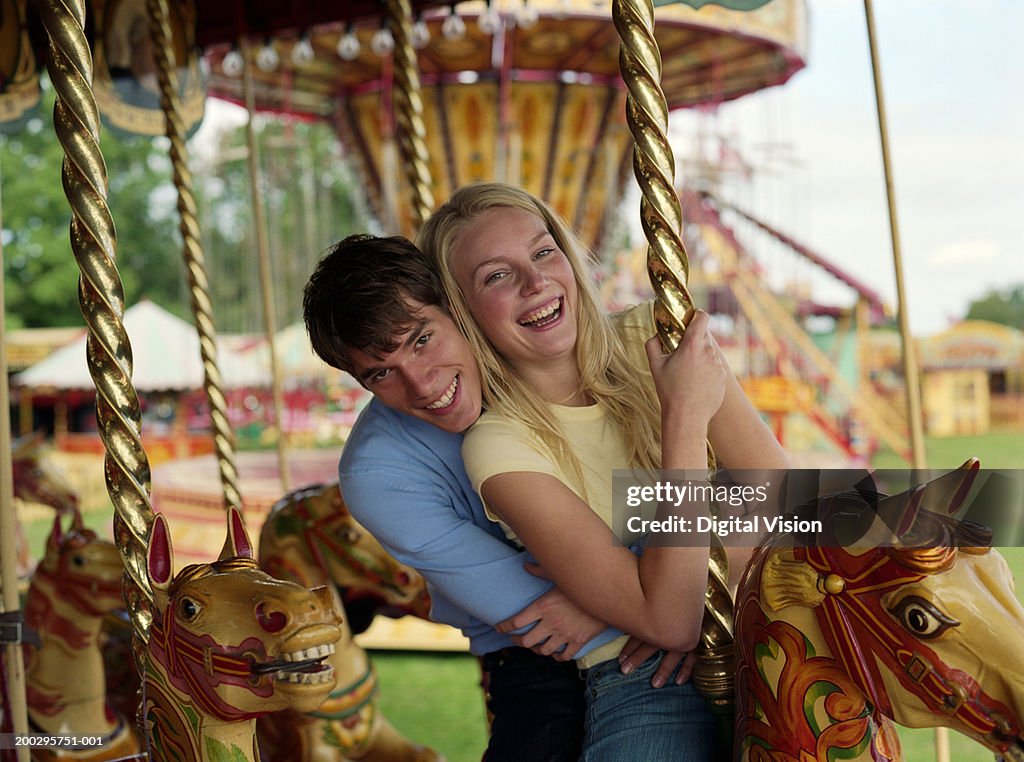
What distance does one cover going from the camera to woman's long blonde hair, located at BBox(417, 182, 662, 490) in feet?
5.12

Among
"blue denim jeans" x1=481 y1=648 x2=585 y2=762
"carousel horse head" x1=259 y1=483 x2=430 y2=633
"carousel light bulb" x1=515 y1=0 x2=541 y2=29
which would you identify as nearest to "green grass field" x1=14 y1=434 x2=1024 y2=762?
"carousel horse head" x1=259 y1=483 x2=430 y2=633

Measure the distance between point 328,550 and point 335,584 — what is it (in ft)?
0.39

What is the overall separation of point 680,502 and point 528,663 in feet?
1.77

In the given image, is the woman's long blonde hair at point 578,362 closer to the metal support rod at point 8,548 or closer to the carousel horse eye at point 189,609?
the carousel horse eye at point 189,609

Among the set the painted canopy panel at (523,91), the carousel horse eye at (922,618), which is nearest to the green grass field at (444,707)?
the carousel horse eye at (922,618)

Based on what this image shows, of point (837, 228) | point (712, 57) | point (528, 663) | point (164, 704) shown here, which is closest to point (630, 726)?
point (528, 663)

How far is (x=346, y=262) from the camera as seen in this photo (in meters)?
1.56

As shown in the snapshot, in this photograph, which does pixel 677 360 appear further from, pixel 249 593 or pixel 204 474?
pixel 204 474

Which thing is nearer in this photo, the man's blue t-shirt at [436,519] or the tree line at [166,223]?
the man's blue t-shirt at [436,519]

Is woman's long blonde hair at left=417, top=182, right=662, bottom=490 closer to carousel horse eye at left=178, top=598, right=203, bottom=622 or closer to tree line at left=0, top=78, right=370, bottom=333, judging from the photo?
carousel horse eye at left=178, top=598, right=203, bottom=622

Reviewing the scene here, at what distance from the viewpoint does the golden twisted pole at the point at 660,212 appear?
137 centimetres

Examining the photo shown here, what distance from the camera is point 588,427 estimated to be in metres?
1.59

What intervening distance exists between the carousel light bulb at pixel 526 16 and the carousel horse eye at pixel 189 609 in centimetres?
321

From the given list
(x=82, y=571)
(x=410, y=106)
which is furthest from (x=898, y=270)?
(x=82, y=571)
